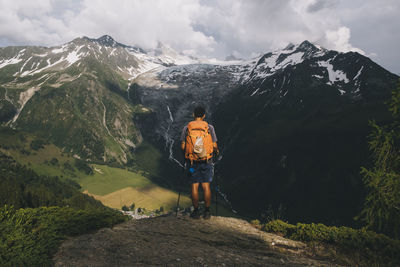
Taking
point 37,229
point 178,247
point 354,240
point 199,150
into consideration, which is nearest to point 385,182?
point 354,240

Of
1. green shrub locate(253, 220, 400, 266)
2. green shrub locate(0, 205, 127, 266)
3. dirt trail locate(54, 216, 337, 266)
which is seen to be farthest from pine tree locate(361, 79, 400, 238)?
green shrub locate(0, 205, 127, 266)

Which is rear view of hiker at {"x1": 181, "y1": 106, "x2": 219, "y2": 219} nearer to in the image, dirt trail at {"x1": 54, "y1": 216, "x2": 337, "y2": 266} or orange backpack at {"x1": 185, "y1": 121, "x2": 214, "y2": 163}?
orange backpack at {"x1": 185, "y1": 121, "x2": 214, "y2": 163}

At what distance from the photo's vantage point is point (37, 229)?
270 inches

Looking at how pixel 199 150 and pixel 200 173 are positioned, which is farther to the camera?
pixel 200 173

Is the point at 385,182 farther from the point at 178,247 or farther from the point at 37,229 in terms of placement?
the point at 37,229

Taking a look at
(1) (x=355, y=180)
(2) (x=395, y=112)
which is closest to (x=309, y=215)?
(1) (x=355, y=180)

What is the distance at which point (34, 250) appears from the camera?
18.3ft

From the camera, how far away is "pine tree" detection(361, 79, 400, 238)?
9969mm

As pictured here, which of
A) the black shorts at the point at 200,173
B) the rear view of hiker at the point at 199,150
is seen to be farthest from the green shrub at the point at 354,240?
the black shorts at the point at 200,173

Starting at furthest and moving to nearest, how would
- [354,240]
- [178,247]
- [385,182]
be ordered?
1. [385,182]
2. [354,240]
3. [178,247]

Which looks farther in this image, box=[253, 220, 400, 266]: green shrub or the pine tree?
the pine tree

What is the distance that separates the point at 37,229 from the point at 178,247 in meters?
4.17

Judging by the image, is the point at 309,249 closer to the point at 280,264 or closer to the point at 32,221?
the point at 280,264

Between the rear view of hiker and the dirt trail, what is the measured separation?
6.67 feet
